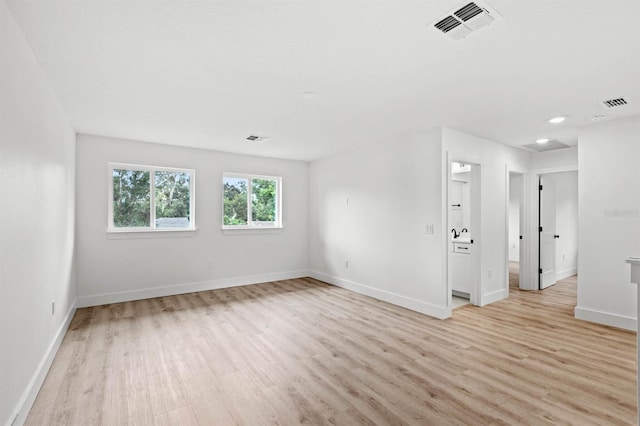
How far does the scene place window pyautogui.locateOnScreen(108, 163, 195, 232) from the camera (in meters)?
4.97

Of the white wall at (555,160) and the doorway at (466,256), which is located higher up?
the white wall at (555,160)

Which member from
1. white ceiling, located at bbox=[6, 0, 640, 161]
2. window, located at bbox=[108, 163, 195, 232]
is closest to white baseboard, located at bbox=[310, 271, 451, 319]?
white ceiling, located at bbox=[6, 0, 640, 161]

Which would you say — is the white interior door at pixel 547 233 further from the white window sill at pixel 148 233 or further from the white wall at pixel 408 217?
the white window sill at pixel 148 233

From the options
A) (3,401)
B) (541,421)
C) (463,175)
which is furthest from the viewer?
(463,175)

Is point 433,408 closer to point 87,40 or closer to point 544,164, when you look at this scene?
point 87,40

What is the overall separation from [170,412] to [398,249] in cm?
349

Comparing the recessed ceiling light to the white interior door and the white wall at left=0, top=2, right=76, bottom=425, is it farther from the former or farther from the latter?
the white wall at left=0, top=2, right=76, bottom=425

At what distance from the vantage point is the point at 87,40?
2.14 m

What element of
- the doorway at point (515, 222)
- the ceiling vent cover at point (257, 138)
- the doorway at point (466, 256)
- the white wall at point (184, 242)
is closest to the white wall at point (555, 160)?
the doorway at point (515, 222)

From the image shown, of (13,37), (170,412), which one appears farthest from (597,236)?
(13,37)

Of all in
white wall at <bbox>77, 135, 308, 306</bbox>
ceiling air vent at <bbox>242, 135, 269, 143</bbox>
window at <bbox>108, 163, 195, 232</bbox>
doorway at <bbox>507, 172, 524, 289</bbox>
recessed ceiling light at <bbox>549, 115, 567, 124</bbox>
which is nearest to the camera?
recessed ceiling light at <bbox>549, 115, 567, 124</bbox>

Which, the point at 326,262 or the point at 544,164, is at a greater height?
the point at 544,164

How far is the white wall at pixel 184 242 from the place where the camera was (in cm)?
468

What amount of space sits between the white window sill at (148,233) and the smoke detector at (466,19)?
4.85m
